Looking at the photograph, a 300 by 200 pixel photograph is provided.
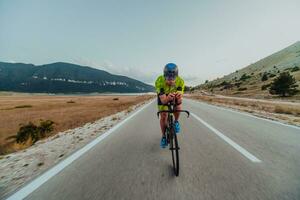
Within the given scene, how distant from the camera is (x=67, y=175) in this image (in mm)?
3932

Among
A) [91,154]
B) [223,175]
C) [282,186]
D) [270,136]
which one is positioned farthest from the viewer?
[270,136]

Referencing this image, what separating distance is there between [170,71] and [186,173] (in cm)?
211

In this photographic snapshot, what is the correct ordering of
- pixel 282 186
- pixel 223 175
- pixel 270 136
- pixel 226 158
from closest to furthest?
1. pixel 282 186
2. pixel 223 175
3. pixel 226 158
4. pixel 270 136

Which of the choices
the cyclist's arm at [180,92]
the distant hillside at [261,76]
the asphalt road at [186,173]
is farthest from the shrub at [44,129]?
the distant hillside at [261,76]

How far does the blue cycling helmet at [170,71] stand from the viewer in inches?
185

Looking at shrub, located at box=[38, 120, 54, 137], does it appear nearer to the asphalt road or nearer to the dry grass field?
the dry grass field

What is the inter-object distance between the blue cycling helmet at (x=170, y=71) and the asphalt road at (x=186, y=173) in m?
1.83

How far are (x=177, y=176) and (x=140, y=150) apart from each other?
80.2 inches

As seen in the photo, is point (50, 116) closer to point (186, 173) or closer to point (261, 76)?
point (186, 173)

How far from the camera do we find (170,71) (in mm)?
4719

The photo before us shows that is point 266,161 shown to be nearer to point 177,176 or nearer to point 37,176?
point 177,176

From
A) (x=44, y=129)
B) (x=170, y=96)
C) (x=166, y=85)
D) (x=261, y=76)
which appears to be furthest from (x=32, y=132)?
(x=261, y=76)

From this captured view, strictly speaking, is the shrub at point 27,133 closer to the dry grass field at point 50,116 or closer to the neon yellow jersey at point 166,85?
the dry grass field at point 50,116

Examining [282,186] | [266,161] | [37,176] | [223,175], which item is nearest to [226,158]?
[266,161]
